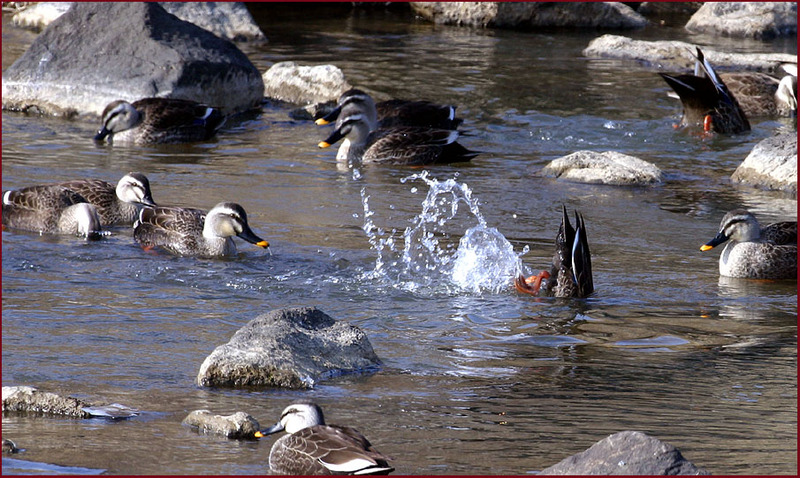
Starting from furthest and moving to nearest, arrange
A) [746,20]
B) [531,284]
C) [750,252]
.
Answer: [746,20]
[750,252]
[531,284]

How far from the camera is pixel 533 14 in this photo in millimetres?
25266

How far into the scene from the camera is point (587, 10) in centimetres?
2544

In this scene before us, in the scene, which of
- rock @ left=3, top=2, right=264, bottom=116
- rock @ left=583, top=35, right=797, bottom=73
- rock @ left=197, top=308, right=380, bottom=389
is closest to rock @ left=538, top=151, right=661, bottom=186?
rock @ left=3, top=2, right=264, bottom=116

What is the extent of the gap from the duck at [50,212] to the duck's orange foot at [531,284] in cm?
401

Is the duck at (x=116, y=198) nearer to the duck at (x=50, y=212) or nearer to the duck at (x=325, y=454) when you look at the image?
the duck at (x=50, y=212)

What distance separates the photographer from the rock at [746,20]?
24.5m

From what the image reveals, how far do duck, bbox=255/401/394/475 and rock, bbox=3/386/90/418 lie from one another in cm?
122

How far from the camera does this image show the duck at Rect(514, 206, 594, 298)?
868cm

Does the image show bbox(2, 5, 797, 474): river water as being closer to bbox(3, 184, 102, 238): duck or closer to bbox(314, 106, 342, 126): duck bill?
bbox(3, 184, 102, 238): duck

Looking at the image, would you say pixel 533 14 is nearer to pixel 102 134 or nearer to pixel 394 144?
pixel 394 144

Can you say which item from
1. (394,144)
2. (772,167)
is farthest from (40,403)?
(772,167)

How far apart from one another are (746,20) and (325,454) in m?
21.9

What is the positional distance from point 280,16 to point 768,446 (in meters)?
22.1

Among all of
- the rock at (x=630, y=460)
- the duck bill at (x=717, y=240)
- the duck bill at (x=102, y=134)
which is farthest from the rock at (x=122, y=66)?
the rock at (x=630, y=460)
